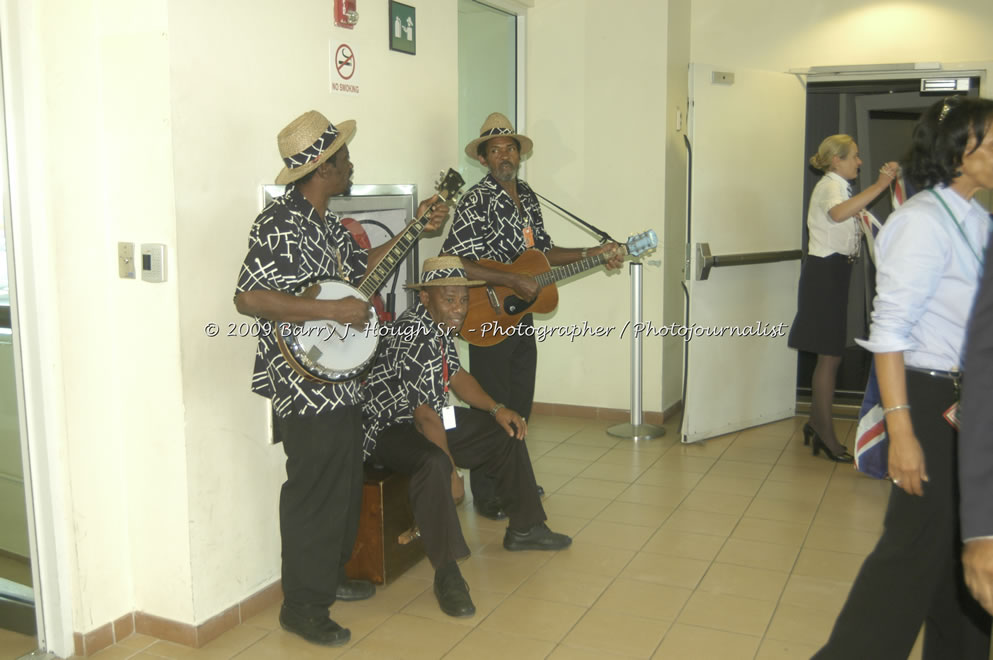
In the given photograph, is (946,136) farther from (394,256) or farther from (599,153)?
(599,153)

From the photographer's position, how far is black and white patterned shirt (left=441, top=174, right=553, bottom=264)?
3.90 meters

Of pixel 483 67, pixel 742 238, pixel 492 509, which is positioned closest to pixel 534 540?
pixel 492 509

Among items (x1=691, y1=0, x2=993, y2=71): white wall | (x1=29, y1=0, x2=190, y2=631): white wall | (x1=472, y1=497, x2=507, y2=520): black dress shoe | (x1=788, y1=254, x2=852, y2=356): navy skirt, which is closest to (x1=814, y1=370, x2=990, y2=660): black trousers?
(x1=29, y1=0, x2=190, y2=631): white wall

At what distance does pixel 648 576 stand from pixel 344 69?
7.03ft

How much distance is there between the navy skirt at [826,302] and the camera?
4801 millimetres

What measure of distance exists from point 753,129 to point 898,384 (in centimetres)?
349

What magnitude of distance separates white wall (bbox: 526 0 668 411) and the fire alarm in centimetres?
248

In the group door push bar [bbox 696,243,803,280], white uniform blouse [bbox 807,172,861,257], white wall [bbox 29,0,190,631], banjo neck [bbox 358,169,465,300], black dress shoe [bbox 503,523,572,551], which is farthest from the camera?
door push bar [bbox 696,243,803,280]

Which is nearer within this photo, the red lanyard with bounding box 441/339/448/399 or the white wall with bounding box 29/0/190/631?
the white wall with bounding box 29/0/190/631

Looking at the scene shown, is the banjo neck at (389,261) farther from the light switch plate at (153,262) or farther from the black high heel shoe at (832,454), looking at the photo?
the black high heel shoe at (832,454)

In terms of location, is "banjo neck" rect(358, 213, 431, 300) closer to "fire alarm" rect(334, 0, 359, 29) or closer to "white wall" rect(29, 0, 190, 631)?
"white wall" rect(29, 0, 190, 631)

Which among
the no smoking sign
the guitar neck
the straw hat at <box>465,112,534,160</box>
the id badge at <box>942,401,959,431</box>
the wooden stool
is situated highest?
the no smoking sign

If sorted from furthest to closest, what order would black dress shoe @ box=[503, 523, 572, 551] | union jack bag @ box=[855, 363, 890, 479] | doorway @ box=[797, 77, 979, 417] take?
doorway @ box=[797, 77, 979, 417], black dress shoe @ box=[503, 523, 572, 551], union jack bag @ box=[855, 363, 890, 479]

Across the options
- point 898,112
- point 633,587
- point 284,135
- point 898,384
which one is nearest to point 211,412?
point 284,135
